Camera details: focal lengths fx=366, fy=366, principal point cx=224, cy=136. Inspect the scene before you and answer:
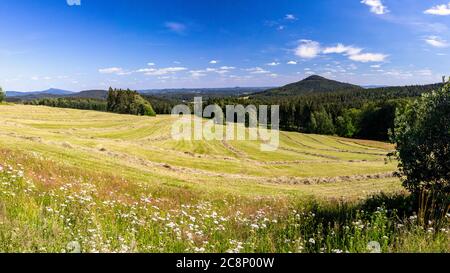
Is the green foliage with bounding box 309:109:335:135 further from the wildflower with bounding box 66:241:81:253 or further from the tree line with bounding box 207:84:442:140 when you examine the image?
the wildflower with bounding box 66:241:81:253

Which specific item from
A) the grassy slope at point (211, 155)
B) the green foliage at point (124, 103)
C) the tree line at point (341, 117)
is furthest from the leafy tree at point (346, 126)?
the green foliage at point (124, 103)

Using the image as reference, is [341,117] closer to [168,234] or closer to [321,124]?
[321,124]

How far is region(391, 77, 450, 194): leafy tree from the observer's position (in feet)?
37.7

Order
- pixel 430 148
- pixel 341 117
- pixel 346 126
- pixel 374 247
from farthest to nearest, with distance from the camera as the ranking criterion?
pixel 341 117
pixel 346 126
pixel 430 148
pixel 374 247

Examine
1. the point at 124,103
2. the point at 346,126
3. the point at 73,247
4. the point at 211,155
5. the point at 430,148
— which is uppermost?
the point at 124,103

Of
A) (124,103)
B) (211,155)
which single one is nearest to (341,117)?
(124,103)

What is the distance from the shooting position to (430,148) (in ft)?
38.2

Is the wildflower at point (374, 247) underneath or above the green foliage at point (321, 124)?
above

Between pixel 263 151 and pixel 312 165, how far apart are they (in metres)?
13.9

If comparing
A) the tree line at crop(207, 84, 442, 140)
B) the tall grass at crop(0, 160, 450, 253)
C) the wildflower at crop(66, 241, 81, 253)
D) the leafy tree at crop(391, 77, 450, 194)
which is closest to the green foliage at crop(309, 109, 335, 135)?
the tree line at crop(207, 84, 442, 140)

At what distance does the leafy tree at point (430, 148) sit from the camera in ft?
37.7

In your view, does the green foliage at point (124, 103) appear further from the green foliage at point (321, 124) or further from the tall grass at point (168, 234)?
the tall grass at point (168, 234)
